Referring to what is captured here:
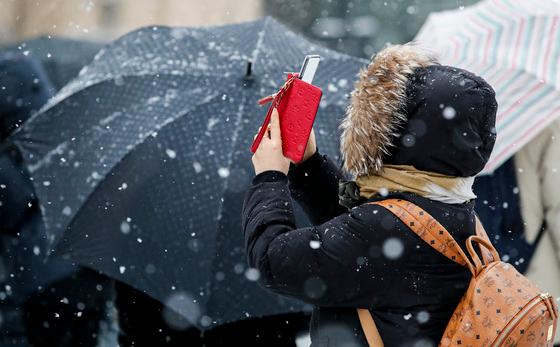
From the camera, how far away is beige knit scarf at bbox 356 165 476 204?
1.86 m

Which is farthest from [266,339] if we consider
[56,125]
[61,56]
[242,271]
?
[61,56]

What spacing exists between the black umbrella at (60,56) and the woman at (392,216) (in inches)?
142

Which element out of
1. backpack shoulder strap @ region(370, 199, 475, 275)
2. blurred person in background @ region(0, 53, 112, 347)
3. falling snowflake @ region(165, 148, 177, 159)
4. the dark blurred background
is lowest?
the dark blurred background

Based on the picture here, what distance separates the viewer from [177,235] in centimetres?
266

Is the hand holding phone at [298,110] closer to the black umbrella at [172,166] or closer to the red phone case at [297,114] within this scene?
the red phone case at [297,114]

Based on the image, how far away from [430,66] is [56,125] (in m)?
1.56

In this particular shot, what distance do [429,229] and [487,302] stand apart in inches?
8.0

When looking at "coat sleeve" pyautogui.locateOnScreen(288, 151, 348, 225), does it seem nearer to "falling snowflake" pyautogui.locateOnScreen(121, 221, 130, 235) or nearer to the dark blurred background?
"falling snowflake" pyautogui.locateOnScreen(121, 221, 130, 235)

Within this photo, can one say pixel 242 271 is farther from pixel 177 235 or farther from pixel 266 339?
pixel 266 339

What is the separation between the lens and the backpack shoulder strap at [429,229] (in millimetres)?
1801

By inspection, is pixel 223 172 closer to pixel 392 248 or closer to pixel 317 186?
pixel 317 186

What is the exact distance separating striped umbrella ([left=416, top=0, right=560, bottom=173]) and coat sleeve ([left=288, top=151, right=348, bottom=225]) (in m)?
0.84

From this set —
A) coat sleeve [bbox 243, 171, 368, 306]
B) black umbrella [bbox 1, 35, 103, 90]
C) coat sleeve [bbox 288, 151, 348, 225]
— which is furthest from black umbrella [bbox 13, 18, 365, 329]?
black umbrella [bbox 1, 35, 103, 90]

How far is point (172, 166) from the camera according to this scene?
8.79 feet
